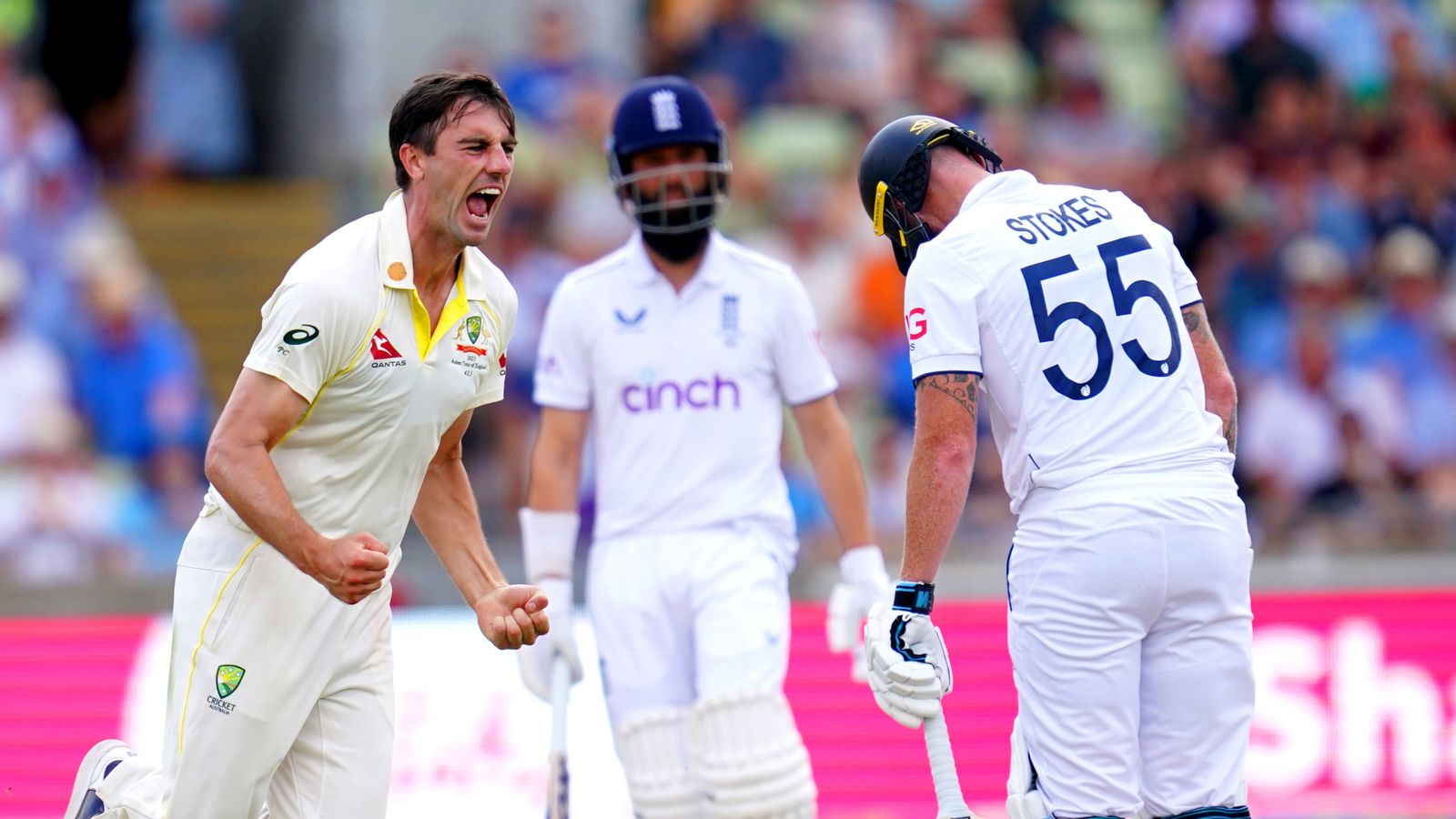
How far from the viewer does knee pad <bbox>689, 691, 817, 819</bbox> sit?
6258 mm

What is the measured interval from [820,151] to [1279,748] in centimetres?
567

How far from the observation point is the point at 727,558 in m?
6.54

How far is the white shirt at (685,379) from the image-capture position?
6.63m

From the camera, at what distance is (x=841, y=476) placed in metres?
6.79

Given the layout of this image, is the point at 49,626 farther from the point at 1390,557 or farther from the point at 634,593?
the point at 1390,557

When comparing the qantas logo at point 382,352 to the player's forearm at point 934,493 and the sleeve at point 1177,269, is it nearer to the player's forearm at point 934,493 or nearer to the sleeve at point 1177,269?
the player's forearm at point 934,493

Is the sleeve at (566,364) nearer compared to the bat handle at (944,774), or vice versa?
the bat handle at (944,774)

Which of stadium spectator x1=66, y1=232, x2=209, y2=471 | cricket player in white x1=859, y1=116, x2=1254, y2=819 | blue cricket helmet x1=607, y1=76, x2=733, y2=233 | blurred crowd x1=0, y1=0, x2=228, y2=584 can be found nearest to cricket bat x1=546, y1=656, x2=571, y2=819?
cricket player in white x1=859, y1=116, x2=1254, y2=819

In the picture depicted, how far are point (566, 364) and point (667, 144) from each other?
0.86m

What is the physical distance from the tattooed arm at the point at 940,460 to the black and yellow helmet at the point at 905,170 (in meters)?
0.59

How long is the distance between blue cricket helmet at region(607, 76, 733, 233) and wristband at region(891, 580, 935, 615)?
2015 millimetres

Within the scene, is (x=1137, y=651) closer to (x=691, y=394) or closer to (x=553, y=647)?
(x=691, y=394)

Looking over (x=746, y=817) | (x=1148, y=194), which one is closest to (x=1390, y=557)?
(x=1148, y=194)

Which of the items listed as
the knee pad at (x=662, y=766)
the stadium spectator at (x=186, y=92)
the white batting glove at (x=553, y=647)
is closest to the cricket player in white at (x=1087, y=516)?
the knee pad at (x=662, y=766)
